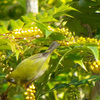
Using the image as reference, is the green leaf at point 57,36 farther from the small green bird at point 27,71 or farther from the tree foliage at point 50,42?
the small green bird at point 27,71

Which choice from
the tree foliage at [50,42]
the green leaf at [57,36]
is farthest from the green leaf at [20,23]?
the green leaf at [57,36]

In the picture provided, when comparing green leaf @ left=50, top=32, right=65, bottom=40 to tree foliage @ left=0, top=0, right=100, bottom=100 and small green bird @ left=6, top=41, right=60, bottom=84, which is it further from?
small green bird @ left=6, top=41, right=60, bottom=84

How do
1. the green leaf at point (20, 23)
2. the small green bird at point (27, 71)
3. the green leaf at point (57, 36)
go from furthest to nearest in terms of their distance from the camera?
1. the green leaf at point (20, 23)
2. the green leaf at point (57, 36)
3. the small green bird at point (27, 71)

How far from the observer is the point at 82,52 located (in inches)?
38.7

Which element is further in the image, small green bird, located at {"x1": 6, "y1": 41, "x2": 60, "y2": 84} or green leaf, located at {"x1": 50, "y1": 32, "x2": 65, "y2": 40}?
green leaf, located at {"x1": 50, "y1": 32, "x2": 65, "y2": 40}

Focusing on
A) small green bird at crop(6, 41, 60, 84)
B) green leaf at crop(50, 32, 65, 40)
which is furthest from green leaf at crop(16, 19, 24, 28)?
small green bird at crop(6, 41, 60, 84)

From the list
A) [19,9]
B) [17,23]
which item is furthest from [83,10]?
[19,9]

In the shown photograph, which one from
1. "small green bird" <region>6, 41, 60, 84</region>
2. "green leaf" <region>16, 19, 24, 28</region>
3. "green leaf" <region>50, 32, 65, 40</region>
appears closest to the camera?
"small green bird" <region>6, 41, 60, 84</region>

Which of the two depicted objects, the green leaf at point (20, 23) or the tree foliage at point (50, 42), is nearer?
the tree foliage at point (50, 42)

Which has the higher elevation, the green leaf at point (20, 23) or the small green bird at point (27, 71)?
the green leaf at point (20, 23)

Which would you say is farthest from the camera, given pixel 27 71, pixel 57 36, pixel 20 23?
pixel 20 23

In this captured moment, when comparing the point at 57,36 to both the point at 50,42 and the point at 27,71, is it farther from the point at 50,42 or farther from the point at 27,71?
the point at 27,71

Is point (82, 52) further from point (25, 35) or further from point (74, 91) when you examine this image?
point (74, 91)

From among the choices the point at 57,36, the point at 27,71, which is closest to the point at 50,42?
the point at 57,36
